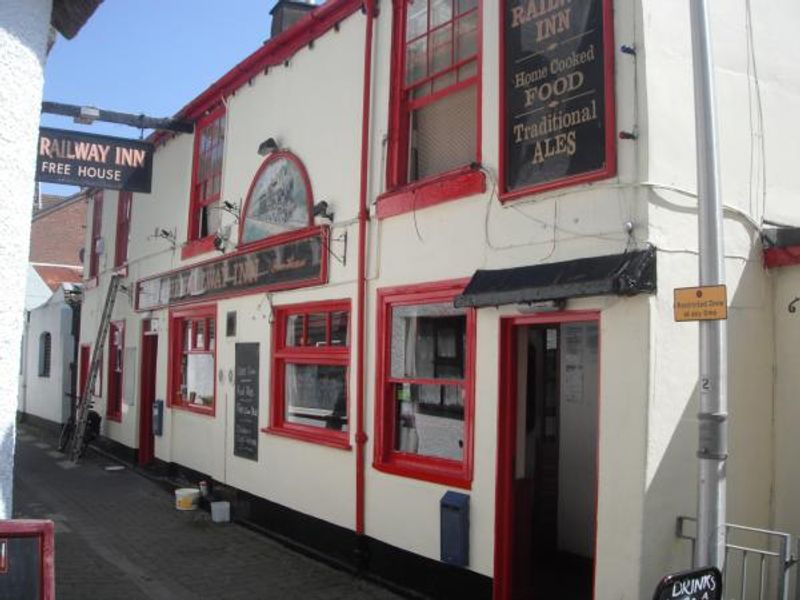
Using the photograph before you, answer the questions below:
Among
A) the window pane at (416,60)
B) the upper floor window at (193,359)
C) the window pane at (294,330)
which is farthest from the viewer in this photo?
→ the upper floor window at (193,359)

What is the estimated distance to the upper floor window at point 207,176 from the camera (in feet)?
38.5

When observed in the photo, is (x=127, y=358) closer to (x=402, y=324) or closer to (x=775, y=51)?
(x=402, y=324)

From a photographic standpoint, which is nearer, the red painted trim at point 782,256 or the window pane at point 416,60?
the red painted trim at point 782,256

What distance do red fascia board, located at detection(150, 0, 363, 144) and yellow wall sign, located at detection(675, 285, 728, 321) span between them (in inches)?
214

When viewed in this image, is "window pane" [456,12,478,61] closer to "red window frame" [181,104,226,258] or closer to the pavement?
the pavement

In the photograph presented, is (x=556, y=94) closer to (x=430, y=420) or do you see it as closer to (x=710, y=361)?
(x=710, y=361)

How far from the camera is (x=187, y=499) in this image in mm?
10812

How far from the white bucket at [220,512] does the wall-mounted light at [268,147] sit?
14.9 ft

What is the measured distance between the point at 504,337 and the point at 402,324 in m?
1.48

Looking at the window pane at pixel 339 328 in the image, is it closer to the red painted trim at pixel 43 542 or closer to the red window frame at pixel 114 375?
the red painted trim at pixel 43 542

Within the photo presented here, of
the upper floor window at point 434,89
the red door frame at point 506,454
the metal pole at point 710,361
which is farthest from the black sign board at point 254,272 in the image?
the metal pole at point 710,361

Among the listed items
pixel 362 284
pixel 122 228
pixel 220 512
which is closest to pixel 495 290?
pixel 362 284

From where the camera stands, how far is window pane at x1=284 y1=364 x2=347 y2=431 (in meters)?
8.38

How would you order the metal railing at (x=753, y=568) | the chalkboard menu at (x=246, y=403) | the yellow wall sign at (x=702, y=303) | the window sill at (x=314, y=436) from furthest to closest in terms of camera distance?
the chalkboard menu at (x=246, y=403)
the window sill at (x=314, y=436)
the metal railing at (x=753, y=568)
the yellow wall sign at (x=702, y=303)
